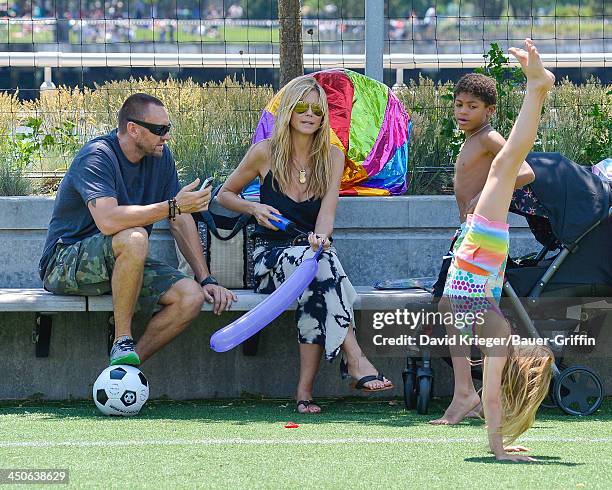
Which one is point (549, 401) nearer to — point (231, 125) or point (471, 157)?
point (471, 157)

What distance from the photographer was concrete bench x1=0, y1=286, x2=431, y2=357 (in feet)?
23.1

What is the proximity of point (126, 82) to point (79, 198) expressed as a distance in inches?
133

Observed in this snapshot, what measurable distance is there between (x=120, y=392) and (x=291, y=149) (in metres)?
1.64

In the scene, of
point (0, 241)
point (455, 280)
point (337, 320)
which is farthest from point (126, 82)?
point (455, 280)

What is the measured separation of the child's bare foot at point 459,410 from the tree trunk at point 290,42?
425cm

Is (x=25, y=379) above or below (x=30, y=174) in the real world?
below

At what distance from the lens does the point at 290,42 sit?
10.2 meters

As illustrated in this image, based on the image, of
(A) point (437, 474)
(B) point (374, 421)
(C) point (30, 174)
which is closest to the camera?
(A) point (437, 474)

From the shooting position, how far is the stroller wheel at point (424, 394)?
674 centimetres

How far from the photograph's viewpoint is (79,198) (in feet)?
23.1

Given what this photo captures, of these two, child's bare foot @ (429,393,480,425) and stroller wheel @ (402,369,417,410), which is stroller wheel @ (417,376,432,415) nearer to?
stroller wheel @ (402,369,417,410)

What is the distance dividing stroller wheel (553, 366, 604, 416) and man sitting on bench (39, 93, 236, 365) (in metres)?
1.73

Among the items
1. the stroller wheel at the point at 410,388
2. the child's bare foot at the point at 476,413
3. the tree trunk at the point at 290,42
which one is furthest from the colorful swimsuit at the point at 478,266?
the tree trunk at the point at 290,42

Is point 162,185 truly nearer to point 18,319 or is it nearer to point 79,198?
point 79,198
